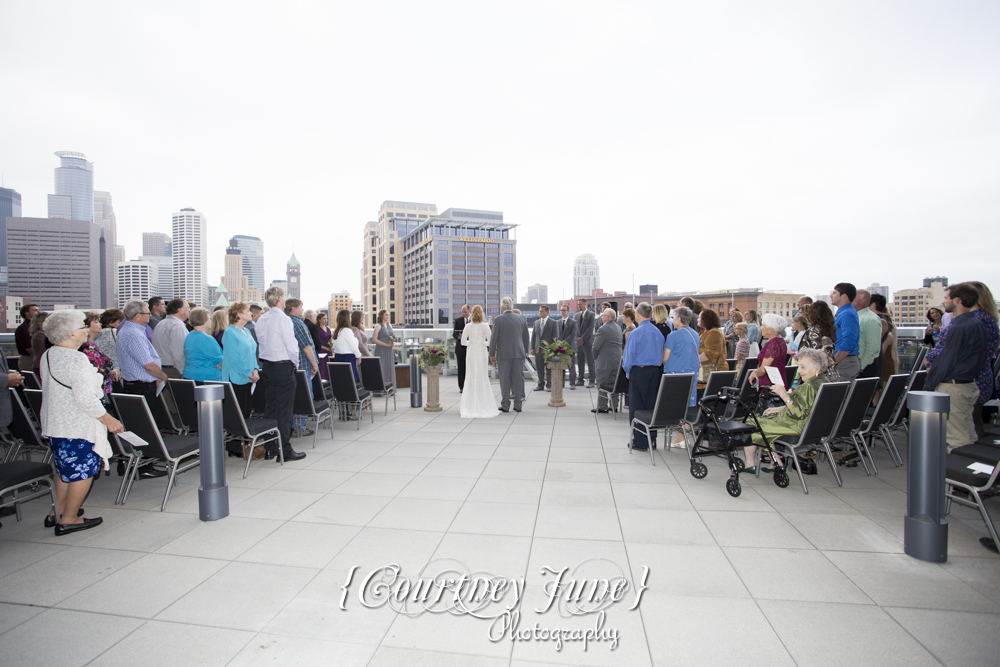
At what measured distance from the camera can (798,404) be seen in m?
4.20

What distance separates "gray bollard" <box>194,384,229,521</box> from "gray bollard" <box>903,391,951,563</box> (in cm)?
435

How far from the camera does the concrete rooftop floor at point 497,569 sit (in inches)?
80.9

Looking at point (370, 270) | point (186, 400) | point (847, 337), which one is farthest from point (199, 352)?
point (370, 270)

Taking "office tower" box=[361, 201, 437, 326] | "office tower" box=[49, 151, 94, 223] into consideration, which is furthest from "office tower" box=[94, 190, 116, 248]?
"office tower" box=[361, 201, 437, 326]

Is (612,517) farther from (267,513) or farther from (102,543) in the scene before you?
(102,543)

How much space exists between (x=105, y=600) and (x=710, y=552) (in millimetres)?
3249

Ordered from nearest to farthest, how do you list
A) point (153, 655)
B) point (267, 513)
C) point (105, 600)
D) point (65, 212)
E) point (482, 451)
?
point (153, 655)
point (105, 600)
point (267, 513)
point (482, 451)
point (65, 212)

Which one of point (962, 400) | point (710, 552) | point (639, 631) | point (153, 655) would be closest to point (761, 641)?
point (639, 631)

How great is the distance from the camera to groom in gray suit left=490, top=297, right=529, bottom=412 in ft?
26.1

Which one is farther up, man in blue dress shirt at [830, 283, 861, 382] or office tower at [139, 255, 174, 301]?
office tower at [139, 255, 174, 301]

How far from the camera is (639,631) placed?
85.0 inches

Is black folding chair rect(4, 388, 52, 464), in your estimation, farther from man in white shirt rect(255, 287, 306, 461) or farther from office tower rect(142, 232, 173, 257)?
office tower rect(142, 232, 173, 257)

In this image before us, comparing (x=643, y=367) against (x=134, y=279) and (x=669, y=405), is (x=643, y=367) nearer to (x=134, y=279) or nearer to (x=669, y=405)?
(x=669, y=405)

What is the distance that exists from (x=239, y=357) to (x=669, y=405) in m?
4.45
